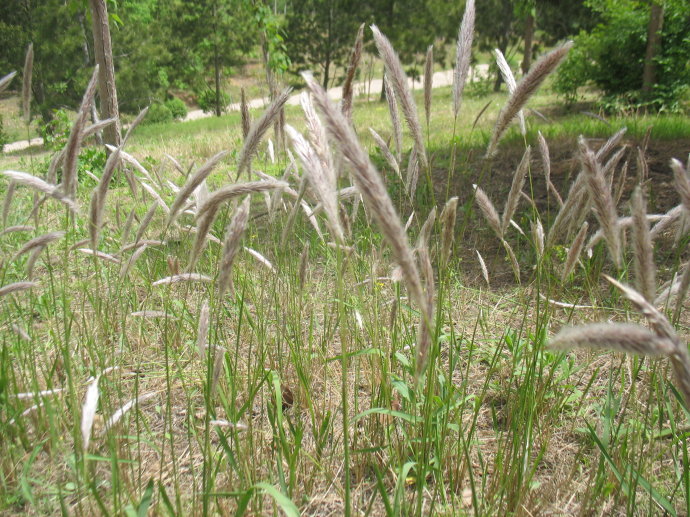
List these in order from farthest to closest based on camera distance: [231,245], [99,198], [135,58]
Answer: [135,58], [99,198], [231,245]

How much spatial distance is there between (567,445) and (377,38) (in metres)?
1.32

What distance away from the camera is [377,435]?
1515 millimetres

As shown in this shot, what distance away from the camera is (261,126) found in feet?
3.36

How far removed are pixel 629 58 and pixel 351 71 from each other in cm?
930

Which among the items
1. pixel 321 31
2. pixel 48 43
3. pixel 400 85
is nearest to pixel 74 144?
pixel 400 85

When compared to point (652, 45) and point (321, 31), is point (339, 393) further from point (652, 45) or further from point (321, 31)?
point (321, 31)

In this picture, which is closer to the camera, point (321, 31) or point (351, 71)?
point (351, 71)

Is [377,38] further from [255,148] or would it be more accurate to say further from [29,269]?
[29,269]

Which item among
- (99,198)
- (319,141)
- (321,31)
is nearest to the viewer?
(319,141)

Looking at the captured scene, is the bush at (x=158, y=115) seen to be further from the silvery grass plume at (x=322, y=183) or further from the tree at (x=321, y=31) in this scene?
the silvery grass plume at (x=322, y=183)

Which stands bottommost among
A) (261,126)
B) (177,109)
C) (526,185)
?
(526,185)

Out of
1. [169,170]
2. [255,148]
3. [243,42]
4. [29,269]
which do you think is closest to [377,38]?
[255,148]

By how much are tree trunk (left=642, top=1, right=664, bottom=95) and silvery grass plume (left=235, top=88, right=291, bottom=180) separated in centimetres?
767

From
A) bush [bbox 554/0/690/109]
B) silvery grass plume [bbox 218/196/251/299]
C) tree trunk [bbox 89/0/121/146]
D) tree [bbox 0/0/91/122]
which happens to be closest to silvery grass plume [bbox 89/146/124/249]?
silvery grass plume [bbox 218/196/251/299]
